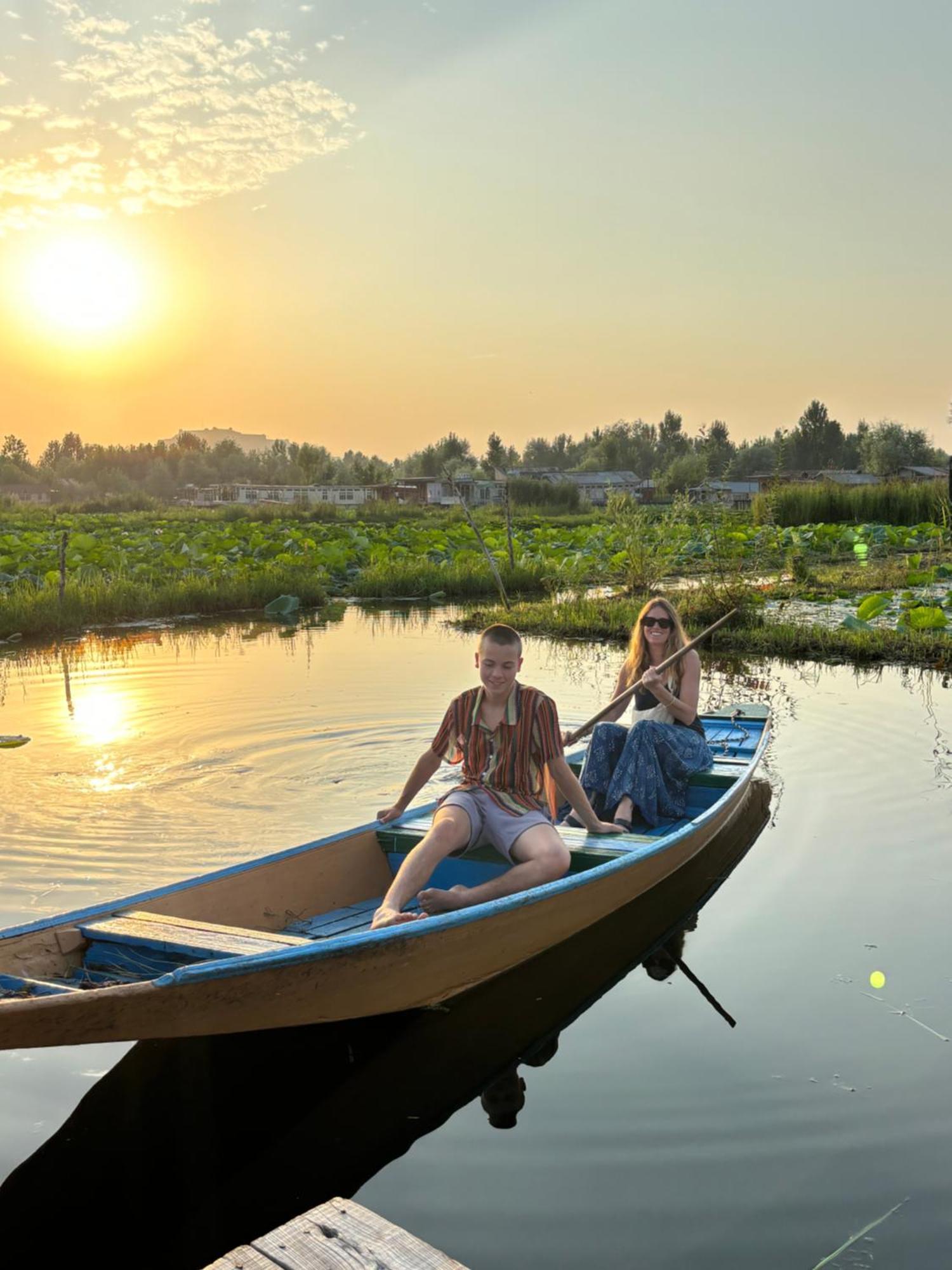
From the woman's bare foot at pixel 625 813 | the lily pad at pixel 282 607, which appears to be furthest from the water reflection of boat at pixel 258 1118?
the lily pad at pixel 282 607

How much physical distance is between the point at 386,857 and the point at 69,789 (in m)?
2.82

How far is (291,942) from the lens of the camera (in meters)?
3.19

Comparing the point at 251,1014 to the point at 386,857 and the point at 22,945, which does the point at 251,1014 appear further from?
the point at 386,857

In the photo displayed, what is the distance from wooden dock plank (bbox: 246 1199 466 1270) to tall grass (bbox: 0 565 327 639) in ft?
38.8

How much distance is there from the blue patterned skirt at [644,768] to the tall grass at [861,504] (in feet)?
68.6

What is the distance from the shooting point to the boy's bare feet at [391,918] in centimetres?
344

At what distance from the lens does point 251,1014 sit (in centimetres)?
294

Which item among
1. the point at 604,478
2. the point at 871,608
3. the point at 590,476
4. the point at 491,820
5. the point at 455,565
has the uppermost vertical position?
the point at 590,476

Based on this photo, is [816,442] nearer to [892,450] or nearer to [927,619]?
[892,450]

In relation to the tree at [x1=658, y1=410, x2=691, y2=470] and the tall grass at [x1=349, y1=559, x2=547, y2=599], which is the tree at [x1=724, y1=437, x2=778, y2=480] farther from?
the tall grass at [x1=349, y1=559, x2=547, y2=599]

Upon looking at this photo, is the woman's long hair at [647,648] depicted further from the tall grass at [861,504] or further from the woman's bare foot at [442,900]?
the tall grass at [861,504]

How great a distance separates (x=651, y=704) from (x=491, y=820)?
1.65 meters

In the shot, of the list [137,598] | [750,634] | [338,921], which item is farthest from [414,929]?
[137,598]

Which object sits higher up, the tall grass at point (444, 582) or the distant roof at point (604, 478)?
the distant roof at point (604, 478)
